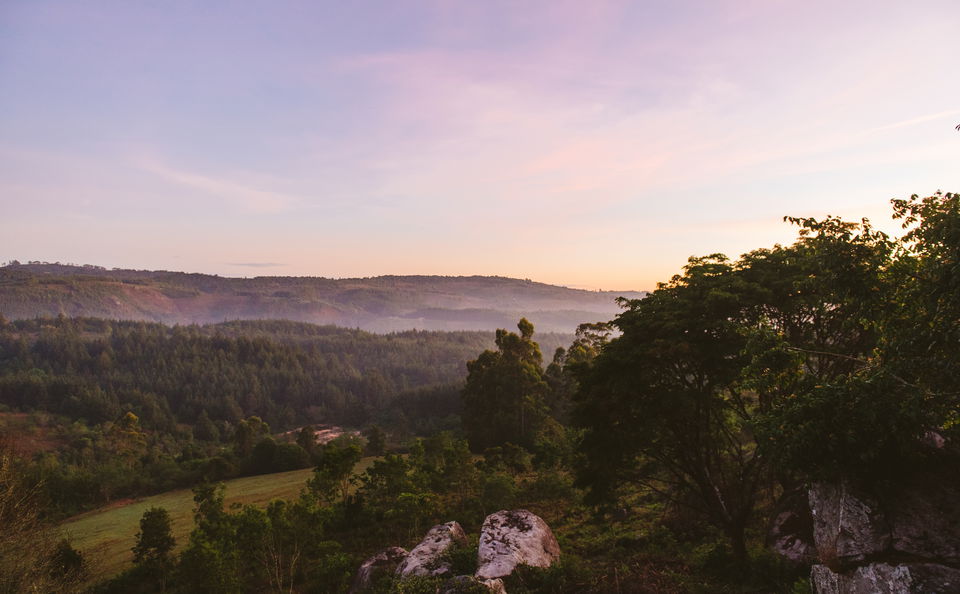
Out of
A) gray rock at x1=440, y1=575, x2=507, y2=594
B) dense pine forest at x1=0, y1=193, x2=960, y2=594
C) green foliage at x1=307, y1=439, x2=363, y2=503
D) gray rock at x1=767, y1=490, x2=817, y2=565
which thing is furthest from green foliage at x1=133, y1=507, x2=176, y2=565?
gray rock at x1=767, y1=490, x2=817, y2=565

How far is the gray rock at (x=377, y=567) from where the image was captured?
18.5m

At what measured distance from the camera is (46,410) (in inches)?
4764

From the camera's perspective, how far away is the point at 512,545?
16.7 meters

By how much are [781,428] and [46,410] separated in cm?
16562

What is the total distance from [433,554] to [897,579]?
13978 millimetres

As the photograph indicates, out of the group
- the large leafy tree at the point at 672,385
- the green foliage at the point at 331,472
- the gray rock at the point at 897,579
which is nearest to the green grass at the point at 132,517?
the green foliage at the point at 331,472

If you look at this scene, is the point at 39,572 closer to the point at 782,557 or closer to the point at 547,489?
the point at 547,489

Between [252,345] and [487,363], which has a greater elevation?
[487,363]

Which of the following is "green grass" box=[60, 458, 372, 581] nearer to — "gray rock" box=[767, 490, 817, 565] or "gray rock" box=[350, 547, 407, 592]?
"gray rock" box=[350, 547, 407, 592]

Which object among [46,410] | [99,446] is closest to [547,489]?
[99,446]

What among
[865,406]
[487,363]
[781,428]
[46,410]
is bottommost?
[46,410]

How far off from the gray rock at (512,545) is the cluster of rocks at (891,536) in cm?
920

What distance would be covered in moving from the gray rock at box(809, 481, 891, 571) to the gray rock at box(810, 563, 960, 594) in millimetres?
222

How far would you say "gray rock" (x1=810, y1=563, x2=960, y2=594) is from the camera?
747cm
